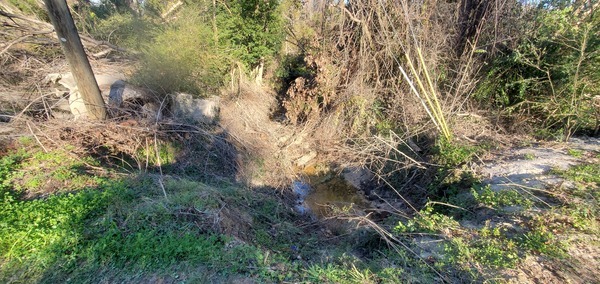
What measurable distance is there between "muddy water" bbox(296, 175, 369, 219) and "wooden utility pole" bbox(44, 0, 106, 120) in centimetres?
450

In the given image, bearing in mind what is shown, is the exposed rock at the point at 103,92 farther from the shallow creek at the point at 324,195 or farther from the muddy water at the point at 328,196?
the muddy water at the point at 328,196

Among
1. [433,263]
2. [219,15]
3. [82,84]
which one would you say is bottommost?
[433,263]

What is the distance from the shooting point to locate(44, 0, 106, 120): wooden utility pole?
12.0 feet

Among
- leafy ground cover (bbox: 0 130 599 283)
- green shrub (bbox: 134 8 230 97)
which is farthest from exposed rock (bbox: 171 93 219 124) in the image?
leafy ground cover (bbox: 0 130 599 283)

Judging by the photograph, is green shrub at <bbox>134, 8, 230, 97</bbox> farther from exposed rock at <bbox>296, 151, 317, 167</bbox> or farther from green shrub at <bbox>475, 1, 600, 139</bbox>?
green shrub at <bbox>475, 1, 600, 139</bbox>

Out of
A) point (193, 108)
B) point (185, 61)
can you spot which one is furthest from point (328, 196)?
point (185, 61)

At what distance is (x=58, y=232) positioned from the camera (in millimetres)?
2400

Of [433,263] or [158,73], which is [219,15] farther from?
[433,263]

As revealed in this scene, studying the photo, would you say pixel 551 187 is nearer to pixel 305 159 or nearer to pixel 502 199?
Answer: pixel 502 199

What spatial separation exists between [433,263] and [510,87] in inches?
198

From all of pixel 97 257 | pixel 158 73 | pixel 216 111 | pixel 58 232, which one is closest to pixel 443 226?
pixel 97 257

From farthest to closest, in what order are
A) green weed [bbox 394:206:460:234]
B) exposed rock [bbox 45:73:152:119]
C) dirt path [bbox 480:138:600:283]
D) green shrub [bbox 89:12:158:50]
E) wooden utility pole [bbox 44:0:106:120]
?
green shrub [bbox 89:12:158:50] → exposed rock [bbox 45:73:152:119] → wooden utility pole [bbox 44:0:106:120] → green weed [bbox 394:206:460:234] → dirt path [bbox 480:138:600:283]

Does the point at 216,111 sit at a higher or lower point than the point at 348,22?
lower

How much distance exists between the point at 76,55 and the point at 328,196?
5691 millimetres
